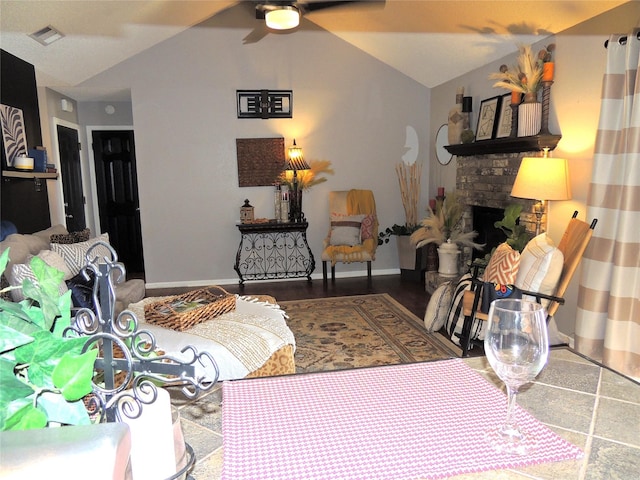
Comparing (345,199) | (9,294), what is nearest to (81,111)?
(345,199)

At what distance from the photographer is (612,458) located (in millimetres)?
782

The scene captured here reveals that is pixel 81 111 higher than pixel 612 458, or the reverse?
pixel 81 111

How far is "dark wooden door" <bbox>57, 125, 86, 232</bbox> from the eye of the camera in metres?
→ 5.86

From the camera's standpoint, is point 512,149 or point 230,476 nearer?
point 230,476

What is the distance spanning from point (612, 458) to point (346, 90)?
5.80m

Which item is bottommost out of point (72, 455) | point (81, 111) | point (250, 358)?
point (250, 358)

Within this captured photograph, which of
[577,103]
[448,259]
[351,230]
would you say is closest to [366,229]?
[351,230]

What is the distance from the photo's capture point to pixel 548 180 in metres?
3.42

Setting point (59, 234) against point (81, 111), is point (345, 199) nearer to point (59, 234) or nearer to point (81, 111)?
point (59, 234)

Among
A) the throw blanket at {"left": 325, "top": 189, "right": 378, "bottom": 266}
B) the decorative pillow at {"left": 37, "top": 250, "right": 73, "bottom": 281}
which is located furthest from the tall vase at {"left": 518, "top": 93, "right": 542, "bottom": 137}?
the decorative pillow at {"left": 37, "top": 250, "right": 73, "bottom": 281}

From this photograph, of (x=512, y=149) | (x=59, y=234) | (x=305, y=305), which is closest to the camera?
(x=59, y=234)

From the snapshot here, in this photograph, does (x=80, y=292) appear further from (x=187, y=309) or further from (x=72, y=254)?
(x=187, y=309)

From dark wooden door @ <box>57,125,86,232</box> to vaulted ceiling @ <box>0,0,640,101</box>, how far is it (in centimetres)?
55

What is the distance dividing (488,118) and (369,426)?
448 cm
